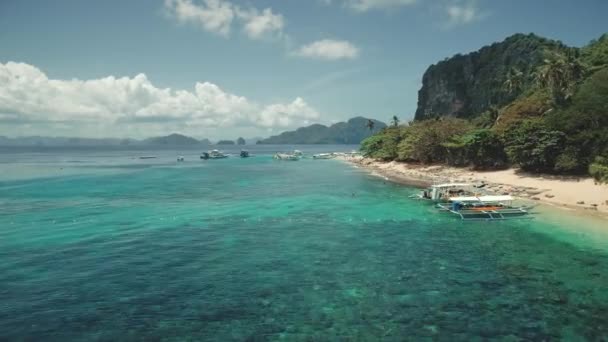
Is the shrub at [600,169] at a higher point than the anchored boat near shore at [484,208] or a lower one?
higher

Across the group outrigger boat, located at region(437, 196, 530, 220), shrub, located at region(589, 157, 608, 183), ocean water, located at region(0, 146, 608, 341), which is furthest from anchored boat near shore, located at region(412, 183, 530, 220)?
shrub, located at region(589, 157, 608, 183)

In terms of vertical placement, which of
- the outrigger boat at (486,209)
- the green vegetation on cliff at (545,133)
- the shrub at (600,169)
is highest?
the green vegetation on cliff at (545,133)

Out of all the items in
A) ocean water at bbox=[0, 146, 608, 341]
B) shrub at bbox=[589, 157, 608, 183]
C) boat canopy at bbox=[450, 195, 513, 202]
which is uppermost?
shrub at bbox=[589, 157, 608, 183]

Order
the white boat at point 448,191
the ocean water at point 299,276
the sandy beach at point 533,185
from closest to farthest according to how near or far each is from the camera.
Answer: the ocean water at point 299,276 → the sandy beach at point 533,185 → the white boat at point 448,191

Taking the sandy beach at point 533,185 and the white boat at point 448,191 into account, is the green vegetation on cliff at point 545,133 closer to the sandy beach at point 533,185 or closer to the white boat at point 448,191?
the sandy beach at point 533,185

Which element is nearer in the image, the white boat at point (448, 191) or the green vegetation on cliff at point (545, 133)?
the white boat at point (448, 191)

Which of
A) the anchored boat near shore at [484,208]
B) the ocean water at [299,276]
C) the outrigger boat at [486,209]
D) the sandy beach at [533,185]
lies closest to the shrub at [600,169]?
the sandy beach at [533,185]

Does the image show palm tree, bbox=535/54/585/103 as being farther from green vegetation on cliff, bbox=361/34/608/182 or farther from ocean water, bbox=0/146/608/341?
ocean water, bbox=0/146/608/341
